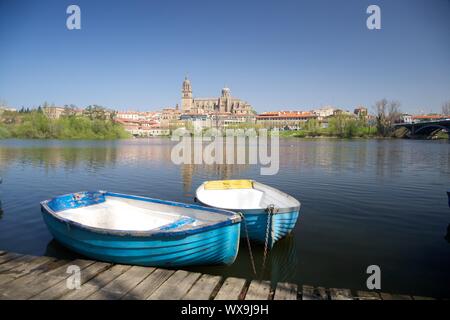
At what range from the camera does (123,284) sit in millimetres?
5691

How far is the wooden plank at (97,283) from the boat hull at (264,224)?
11.4 ft

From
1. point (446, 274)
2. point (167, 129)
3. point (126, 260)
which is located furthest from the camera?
point (167, 129)

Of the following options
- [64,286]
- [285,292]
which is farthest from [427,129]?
[64,286]

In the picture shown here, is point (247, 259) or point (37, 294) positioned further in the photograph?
point (247, 259)

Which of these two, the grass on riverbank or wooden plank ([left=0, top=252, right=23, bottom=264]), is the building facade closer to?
the grass on riverbank

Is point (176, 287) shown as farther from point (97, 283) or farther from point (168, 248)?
point (97, 283)

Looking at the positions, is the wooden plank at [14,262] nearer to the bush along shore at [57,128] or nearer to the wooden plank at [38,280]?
the wooden plank at [38,280]

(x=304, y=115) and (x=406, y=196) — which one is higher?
(x=304, y=115)

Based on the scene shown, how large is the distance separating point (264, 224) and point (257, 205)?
7.99 feet

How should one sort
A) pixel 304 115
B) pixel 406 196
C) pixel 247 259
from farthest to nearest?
1. pixel 304 115
2. pixel 406 196
3. pixel 247 259

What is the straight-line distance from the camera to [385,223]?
37.9 ft
